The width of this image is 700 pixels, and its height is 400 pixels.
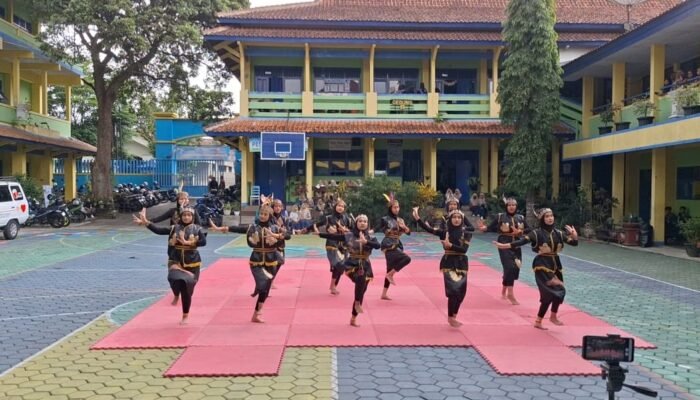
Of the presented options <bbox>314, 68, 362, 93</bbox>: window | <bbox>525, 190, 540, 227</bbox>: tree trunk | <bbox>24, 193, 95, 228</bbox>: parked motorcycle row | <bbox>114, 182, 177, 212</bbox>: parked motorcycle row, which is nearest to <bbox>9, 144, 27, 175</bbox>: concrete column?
<bbox>24, 193, 95, 228</bbox>: parked motorcycle row

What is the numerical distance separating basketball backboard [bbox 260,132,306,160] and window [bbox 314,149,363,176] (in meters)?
3.04

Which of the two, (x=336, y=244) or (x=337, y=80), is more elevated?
(x=337, y=80)

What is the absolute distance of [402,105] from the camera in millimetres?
25156

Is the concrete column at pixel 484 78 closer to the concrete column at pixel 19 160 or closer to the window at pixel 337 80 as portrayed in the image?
the window at pixel 337 80

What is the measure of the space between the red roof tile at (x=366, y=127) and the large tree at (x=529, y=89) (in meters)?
1.78

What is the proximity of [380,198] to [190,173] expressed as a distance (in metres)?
19.4

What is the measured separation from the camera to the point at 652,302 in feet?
32.3

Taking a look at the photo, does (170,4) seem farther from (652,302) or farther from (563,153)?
(652,302)

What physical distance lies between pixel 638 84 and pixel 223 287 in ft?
64.1

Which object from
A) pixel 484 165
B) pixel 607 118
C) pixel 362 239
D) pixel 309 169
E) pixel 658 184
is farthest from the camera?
pixel 484 165

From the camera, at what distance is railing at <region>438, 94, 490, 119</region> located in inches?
991

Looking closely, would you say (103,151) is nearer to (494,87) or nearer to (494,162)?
(494,162)

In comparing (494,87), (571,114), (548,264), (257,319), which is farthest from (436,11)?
(257,319)

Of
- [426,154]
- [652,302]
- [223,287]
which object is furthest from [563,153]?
[223,287]
